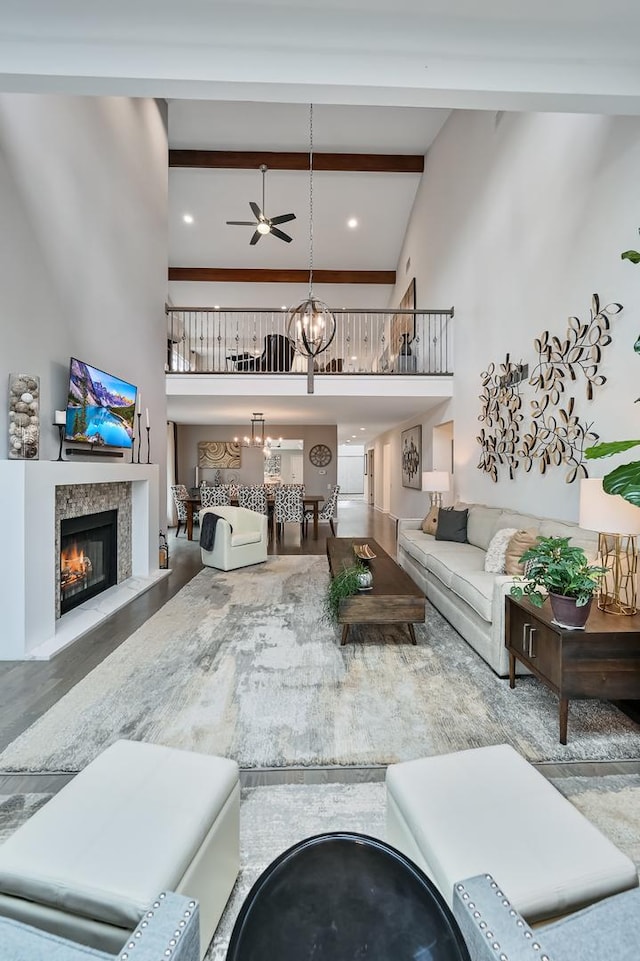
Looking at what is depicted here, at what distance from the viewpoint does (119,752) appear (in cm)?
134

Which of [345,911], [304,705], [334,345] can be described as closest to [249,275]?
[334,345]

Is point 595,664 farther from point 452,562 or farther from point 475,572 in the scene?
point 452,562

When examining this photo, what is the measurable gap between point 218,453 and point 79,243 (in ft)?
25.2

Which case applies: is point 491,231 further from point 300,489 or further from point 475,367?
point 300,489

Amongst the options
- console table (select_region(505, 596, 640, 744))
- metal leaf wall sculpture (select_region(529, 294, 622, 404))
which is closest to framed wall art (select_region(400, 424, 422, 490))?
metal leaf wall sculpture (select_region(529, 294, 622, 404))

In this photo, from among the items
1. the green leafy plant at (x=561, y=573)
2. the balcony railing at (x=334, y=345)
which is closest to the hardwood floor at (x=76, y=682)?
the green leafy plant at (x=561, y=573)

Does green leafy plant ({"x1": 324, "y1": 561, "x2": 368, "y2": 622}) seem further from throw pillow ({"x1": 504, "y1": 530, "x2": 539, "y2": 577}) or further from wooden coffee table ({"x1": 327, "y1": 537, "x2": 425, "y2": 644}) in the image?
throw pillow ({"x1": 504, "y1": 530, "x2": 539, "y2": 577})

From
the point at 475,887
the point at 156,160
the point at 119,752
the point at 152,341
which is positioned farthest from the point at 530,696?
the point at 156,160

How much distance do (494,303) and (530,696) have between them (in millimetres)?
4288

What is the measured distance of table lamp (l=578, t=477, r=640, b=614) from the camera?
2.26 meters

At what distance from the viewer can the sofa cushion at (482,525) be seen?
4492 millimetres

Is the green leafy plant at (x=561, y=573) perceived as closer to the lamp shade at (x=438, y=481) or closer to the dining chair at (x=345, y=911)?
the dining chair at (x=345, y=911)

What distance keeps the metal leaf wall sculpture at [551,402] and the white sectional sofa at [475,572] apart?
1.64ft

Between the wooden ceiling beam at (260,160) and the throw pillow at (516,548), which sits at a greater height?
the wooden ceiling beam at (260,160)
